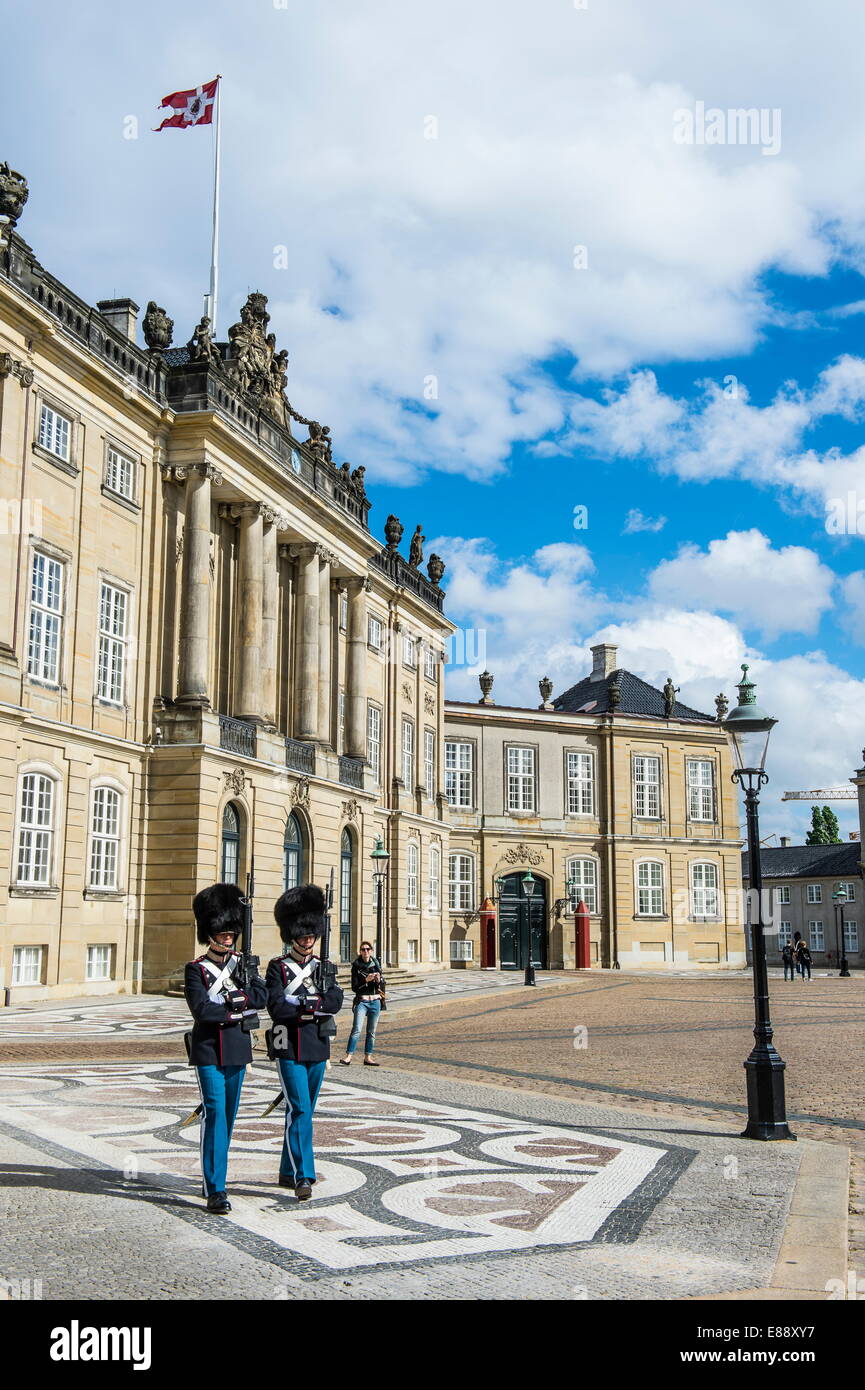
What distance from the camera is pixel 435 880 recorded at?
172 feet

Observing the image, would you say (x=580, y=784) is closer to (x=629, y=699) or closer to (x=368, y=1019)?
(x=629, y=699)

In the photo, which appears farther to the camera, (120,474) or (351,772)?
(351,772)

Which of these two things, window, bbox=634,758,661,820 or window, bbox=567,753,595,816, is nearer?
window, bbox=567,753,595,816

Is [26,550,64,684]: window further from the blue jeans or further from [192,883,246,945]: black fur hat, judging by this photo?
[192,883,246,945]: black fur hat

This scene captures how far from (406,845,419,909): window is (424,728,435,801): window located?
117 inches

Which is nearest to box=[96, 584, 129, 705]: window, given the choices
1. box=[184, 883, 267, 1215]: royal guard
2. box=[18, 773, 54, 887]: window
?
box=[18, 773, 54, 887]: window

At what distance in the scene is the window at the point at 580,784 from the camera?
198ft

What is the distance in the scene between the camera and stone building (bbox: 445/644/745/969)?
190ft

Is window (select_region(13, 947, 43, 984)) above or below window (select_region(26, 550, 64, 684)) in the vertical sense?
below

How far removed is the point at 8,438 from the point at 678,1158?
836 inches

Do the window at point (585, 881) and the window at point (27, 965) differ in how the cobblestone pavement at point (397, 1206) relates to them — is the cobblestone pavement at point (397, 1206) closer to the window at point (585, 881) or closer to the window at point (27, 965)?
the window at point (27, 965)

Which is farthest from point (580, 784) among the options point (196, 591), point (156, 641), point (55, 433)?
point (55, 433)

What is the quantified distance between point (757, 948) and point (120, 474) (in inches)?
911

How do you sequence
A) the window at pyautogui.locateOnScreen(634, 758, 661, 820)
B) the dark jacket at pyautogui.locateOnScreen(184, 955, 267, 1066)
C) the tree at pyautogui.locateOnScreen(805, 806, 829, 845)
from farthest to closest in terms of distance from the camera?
the tree at pyautogui.locateOnScreen(805, 806, 829, 845), the window at pyautogui.locateOnScreen(634, 758, 661, 820), the dark jacket at pyautogui.locateOnScreen(184, 955, 267, 1066)
